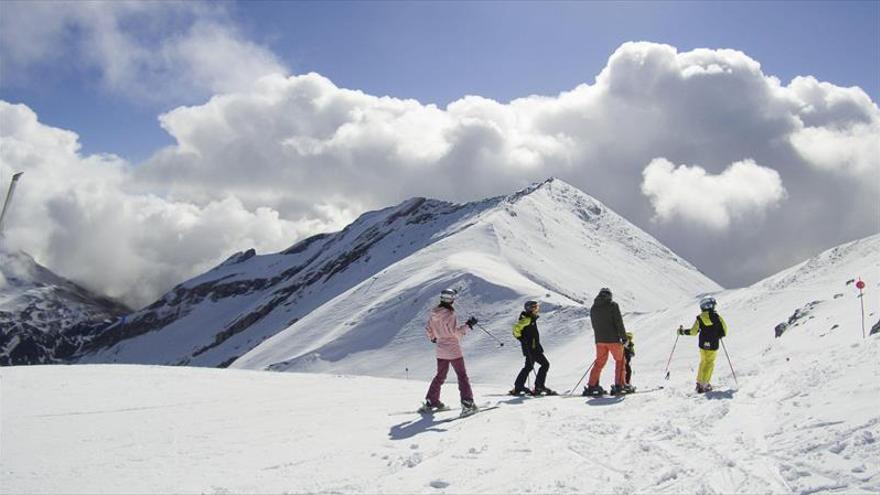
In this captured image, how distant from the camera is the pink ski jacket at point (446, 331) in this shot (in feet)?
40.4

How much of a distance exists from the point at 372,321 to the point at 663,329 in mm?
36071

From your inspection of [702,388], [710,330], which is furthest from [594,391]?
[710,330]

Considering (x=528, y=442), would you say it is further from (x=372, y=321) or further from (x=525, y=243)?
(x=525, y=243)

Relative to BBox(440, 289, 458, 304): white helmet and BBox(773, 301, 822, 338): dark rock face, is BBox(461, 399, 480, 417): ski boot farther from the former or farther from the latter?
BBox(773, 301, 822, 338): dark rock face

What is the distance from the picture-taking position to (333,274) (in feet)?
526

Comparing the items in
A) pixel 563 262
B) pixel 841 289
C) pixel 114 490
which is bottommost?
pixel 114 490

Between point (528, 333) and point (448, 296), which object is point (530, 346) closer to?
point (528, 333)

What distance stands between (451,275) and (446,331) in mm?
67857

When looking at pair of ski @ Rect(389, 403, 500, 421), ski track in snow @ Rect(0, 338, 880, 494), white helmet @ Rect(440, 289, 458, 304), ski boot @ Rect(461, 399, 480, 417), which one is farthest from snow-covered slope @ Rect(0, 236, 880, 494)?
white helmet @ Rect(440, 289, 458, 304)

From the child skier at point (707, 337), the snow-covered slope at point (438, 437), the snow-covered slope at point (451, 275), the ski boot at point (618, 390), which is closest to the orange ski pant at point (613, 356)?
the ski boot at point (618, 390)

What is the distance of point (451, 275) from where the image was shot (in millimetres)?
80188

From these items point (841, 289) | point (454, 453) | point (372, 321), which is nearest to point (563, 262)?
point (372, 321)

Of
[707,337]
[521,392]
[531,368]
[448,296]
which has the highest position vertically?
[448,296]

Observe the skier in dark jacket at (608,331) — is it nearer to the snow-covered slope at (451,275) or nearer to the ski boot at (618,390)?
the ski boot at (618,390)
